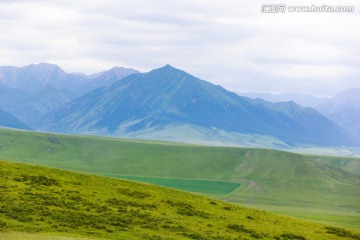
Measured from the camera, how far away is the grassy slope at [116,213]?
52188 millimetres

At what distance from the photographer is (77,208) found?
58.1m

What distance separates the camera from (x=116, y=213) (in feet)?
196

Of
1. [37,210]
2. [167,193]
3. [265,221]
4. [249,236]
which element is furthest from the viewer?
[167,193]

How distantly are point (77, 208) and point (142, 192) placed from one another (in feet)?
49.9

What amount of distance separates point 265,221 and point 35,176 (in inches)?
1233

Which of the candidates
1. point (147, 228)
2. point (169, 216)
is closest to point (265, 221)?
point (169, 216)

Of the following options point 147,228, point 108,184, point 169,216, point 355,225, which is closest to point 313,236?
point 169,216

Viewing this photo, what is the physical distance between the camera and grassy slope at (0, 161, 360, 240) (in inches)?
2055

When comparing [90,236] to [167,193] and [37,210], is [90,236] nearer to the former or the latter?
[37,210]

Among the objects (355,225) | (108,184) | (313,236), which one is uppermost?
(108,184)

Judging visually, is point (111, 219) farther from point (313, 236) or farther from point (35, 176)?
point (313, 236)

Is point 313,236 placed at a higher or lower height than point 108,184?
lower

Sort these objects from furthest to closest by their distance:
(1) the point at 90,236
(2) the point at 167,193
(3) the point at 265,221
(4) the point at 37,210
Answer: (2) the point at 167,193
(3) the point at 265,221
(4) the point at 37,210
(1) the point at 90,236

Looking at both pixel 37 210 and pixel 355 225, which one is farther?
pixel 355 225
